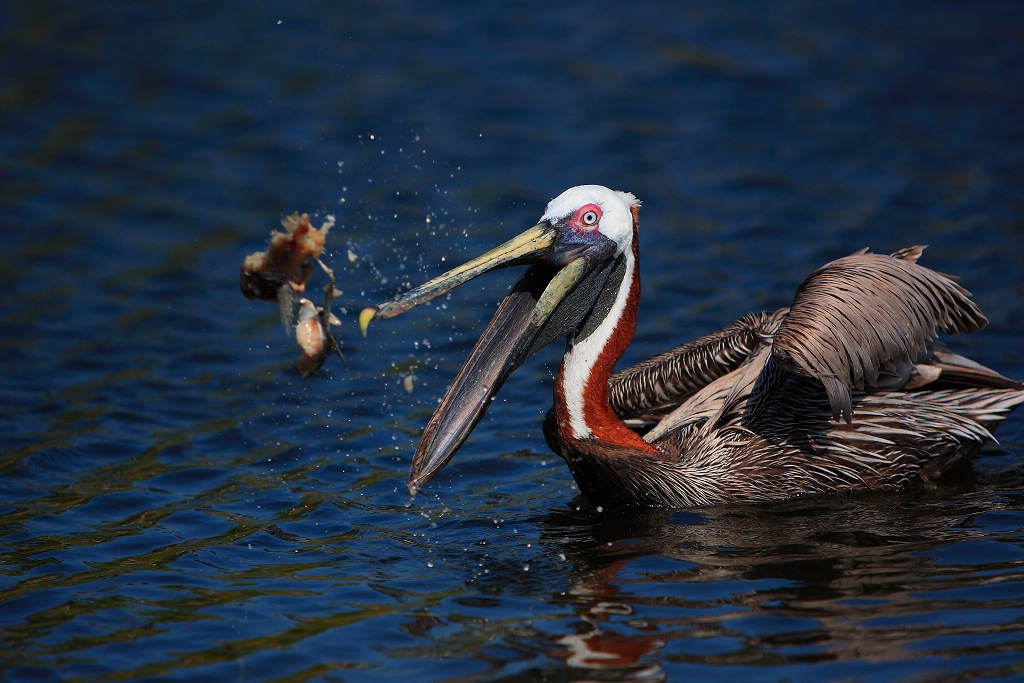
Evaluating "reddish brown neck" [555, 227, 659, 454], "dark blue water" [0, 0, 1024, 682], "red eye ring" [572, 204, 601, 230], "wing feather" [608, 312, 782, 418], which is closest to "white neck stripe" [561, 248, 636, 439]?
"reddish brown neck" [555, 227, 659, 454]

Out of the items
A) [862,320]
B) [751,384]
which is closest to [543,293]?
[751,384]

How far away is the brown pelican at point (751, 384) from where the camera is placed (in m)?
4.81

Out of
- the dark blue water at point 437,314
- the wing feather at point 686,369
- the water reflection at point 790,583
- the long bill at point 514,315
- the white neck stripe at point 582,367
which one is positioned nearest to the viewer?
the water reflection at point 790,583

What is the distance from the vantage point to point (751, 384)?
5430 millimetres

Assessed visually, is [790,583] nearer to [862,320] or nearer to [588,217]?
[862,320]

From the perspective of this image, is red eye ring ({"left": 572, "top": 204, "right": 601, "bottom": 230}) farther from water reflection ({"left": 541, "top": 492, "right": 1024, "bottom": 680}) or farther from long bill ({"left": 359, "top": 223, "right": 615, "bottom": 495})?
water reflection ({"left": 541, "top": 492, "right": 1024, "bottom": 680})

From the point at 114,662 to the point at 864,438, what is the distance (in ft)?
10.7

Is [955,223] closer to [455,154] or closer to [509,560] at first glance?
[455,154]

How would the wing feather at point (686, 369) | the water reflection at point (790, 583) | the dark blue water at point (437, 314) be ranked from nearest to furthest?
the water reflection at point (790, 583), the dark blue water at point (437, 314), the wing feather at point (686, 369)

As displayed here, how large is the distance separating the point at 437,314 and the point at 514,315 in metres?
3.18

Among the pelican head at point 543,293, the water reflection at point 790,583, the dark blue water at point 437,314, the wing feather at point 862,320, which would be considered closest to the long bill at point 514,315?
the pelican head at point 543,293

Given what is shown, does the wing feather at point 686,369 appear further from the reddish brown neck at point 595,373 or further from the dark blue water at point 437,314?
the reddish brown neck at point 595,373

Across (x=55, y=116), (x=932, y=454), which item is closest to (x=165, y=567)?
(x=932, y=454)

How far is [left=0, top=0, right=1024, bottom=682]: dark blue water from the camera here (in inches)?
158
